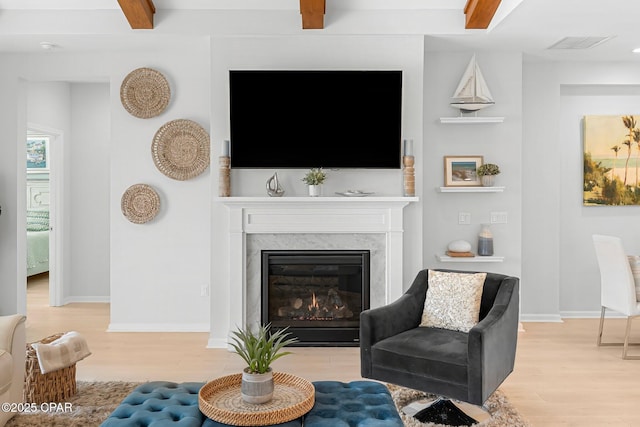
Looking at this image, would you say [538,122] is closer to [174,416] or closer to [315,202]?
[315,202]

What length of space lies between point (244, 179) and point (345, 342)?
1589mm

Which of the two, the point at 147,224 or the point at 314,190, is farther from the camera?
the point at 147,224

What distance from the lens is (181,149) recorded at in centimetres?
501

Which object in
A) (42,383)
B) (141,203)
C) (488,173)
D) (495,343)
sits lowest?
(42,383)

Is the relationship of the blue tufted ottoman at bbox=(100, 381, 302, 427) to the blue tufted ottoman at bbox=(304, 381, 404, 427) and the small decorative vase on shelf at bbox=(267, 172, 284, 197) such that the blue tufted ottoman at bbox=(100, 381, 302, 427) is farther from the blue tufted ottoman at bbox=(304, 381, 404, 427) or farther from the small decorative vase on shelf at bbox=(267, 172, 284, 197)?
the small decorative vase on shelf at bbox=(267, 172, 284, 197)

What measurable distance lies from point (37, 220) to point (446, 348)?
302 inches

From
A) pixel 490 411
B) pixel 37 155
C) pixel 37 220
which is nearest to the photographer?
pixel 490 411

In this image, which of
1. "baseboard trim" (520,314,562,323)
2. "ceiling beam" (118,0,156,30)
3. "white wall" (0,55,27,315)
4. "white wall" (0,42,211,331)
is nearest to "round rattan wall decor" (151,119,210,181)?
"white wall" (0,42,211,331)

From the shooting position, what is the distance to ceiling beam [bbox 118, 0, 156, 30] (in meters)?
4.15

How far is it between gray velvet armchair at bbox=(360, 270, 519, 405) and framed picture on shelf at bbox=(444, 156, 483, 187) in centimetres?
171

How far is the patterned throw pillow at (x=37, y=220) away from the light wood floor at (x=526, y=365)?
12.0ft

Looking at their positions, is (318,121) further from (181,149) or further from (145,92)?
(145,92)

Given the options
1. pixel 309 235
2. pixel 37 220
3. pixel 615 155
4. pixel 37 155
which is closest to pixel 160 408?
pixel 309 235

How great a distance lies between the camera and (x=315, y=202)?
4426mm
